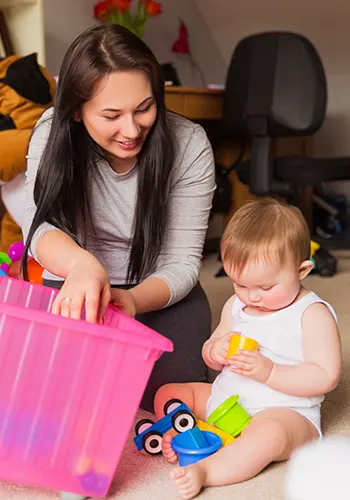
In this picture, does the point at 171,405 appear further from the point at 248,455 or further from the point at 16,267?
the point at 16,267

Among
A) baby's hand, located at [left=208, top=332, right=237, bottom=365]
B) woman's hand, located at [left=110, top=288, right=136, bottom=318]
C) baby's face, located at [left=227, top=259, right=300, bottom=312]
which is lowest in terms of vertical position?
baby's hand, located at [left=208, top=332, right=237, bottom=365]

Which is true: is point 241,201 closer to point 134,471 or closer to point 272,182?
point 272,182

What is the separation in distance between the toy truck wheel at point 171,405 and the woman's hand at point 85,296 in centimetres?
28

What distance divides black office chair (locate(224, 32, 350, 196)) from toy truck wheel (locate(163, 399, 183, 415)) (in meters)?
1.33

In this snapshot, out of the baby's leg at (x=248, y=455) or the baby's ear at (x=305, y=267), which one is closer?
the baby's leg at (x=248, y=455)

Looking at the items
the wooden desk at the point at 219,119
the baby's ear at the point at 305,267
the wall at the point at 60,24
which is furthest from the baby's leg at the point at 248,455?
the wall at the point at 60,24

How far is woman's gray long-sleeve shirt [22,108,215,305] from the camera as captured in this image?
1275 millimetres

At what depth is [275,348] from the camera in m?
1.04

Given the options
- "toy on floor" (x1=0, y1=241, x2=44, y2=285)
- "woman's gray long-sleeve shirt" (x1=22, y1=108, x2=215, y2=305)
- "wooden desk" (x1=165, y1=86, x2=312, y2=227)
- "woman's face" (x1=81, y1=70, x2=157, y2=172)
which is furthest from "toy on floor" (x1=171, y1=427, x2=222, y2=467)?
"wooden desk" (x1=165, y1=86, x2=312, y2=227)

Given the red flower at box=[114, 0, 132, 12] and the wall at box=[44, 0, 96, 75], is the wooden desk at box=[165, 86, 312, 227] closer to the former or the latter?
the red flower at box=[114, 0, 132, 12]

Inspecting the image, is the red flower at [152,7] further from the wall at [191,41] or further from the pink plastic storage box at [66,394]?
the pink plastic storage box at [66,394]

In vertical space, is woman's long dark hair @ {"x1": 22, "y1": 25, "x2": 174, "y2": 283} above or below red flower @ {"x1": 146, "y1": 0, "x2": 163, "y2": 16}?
above

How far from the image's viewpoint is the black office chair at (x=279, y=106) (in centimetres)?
223

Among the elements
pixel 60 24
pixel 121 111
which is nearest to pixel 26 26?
pixel 60 24
